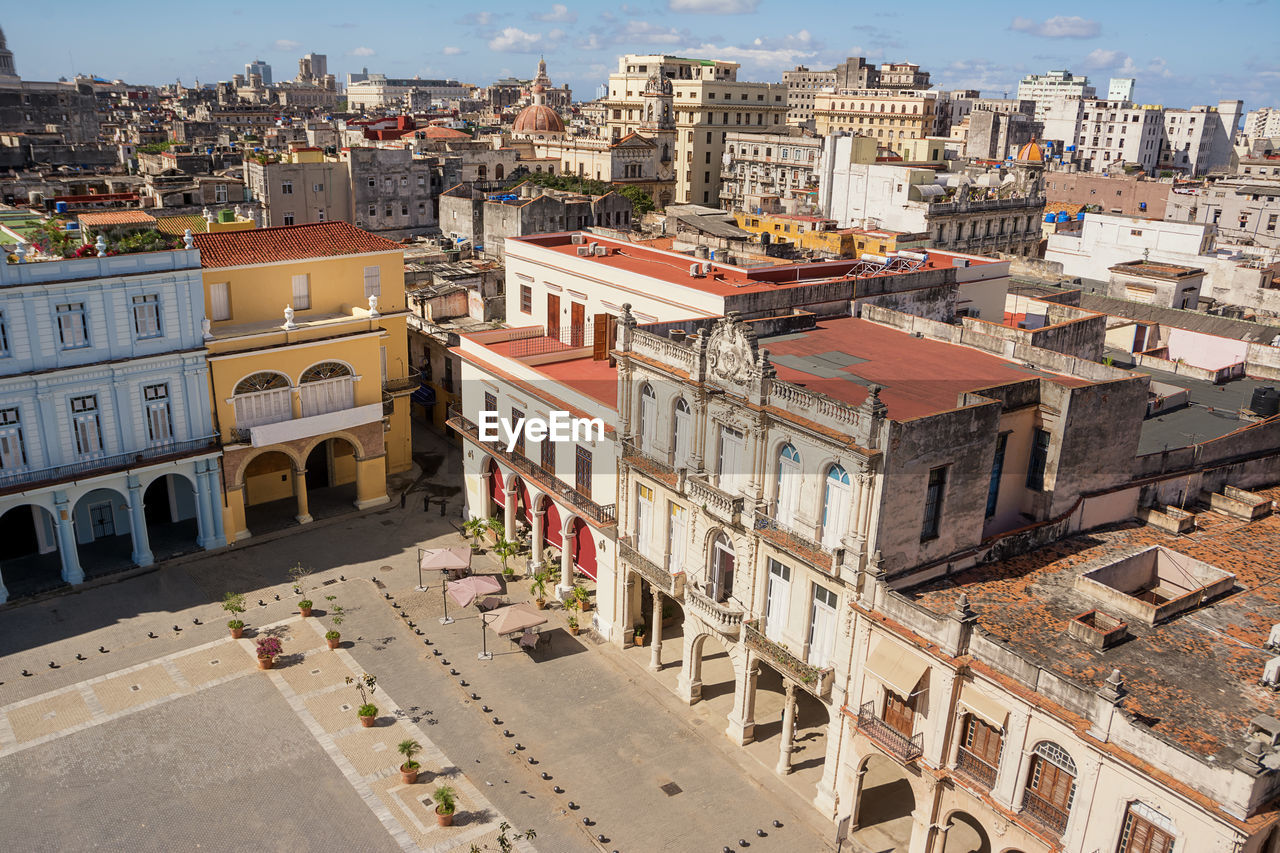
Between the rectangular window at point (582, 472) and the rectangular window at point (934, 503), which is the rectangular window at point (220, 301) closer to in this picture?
the rectangular window at point (582, 472)

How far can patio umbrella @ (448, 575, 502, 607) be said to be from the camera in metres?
37.8

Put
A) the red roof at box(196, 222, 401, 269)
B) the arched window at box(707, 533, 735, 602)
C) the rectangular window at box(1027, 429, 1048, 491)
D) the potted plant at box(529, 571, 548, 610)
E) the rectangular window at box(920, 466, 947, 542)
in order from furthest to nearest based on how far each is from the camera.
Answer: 1. the red roof at box(196, 222, 401, 269)
2. the potted plant at box(529, 571, 548, 610)
3. the arched window at box(707, 533, 735, 602)
4. the rectangular window at box(1027, 429, 1048, 491)
5. the rectangular window at box(920, 466, 947, 542)

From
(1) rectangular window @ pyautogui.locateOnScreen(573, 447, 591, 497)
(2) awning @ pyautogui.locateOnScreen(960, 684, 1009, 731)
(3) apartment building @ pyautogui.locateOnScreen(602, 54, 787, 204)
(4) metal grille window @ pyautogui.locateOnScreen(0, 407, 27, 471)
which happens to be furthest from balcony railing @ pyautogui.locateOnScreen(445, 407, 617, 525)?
(3) apartment building @ pyautogui.locateOnScreen(602, 54, 787, 204)

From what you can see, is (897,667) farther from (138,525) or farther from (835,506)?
(138,525)

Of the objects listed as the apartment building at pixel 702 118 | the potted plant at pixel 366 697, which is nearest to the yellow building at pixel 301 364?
the potted plant at pixel 366 697

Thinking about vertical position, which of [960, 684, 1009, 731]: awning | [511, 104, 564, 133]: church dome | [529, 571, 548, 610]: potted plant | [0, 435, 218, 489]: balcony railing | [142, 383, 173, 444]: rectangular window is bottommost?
[529, 571, 548, 610]: potted plant

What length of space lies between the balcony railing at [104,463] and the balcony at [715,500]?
23.9 metres

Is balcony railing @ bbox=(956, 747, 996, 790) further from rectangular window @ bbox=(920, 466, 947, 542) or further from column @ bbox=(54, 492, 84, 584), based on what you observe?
column @ bbox=(54, 492, 84, 584)

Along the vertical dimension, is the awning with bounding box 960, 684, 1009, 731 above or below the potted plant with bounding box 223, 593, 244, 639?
above

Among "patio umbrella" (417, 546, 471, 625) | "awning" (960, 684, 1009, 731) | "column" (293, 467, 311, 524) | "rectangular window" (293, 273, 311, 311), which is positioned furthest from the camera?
"rectangular window" (293, 273, 311, 311)

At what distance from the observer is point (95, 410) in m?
39.9

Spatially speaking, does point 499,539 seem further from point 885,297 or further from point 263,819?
point 885,297

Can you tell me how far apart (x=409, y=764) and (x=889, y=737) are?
1464 cm

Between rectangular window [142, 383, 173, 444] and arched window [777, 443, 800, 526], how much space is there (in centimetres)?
2807
